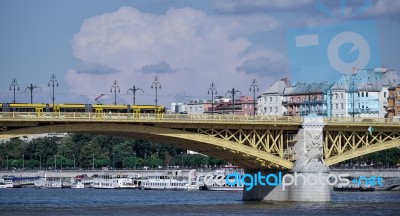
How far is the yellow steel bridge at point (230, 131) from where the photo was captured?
108 meters

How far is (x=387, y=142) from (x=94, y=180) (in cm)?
8092

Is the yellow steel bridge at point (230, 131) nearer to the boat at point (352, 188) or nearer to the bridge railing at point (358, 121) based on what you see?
the bridge railing at point (358, 121)

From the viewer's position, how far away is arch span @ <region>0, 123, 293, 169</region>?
10838cm

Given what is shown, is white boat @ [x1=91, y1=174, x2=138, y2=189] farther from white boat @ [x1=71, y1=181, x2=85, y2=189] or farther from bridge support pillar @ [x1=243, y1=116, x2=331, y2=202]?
bridge support pillar @ [x1=243, y1=116, x2=331, y2=202]

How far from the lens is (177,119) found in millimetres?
→ 113250

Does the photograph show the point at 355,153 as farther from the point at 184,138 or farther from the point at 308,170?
the point at 184,138

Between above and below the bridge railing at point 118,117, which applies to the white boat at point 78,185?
below

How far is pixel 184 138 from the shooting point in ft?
374

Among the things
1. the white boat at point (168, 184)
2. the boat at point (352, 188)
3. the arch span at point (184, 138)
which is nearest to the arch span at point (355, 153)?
the arch span at point (184, 138)

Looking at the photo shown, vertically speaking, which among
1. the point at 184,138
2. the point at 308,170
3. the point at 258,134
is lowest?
the point at 308,170

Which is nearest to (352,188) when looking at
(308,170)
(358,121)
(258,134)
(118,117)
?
(358,121)

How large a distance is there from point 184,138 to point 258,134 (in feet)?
31.1

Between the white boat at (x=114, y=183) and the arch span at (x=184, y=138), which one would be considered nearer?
the arch span at (x=184, y=138)

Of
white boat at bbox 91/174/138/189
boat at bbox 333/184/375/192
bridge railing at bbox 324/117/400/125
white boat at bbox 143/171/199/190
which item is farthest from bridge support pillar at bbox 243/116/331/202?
white boat at bbox 91/174/138/189
